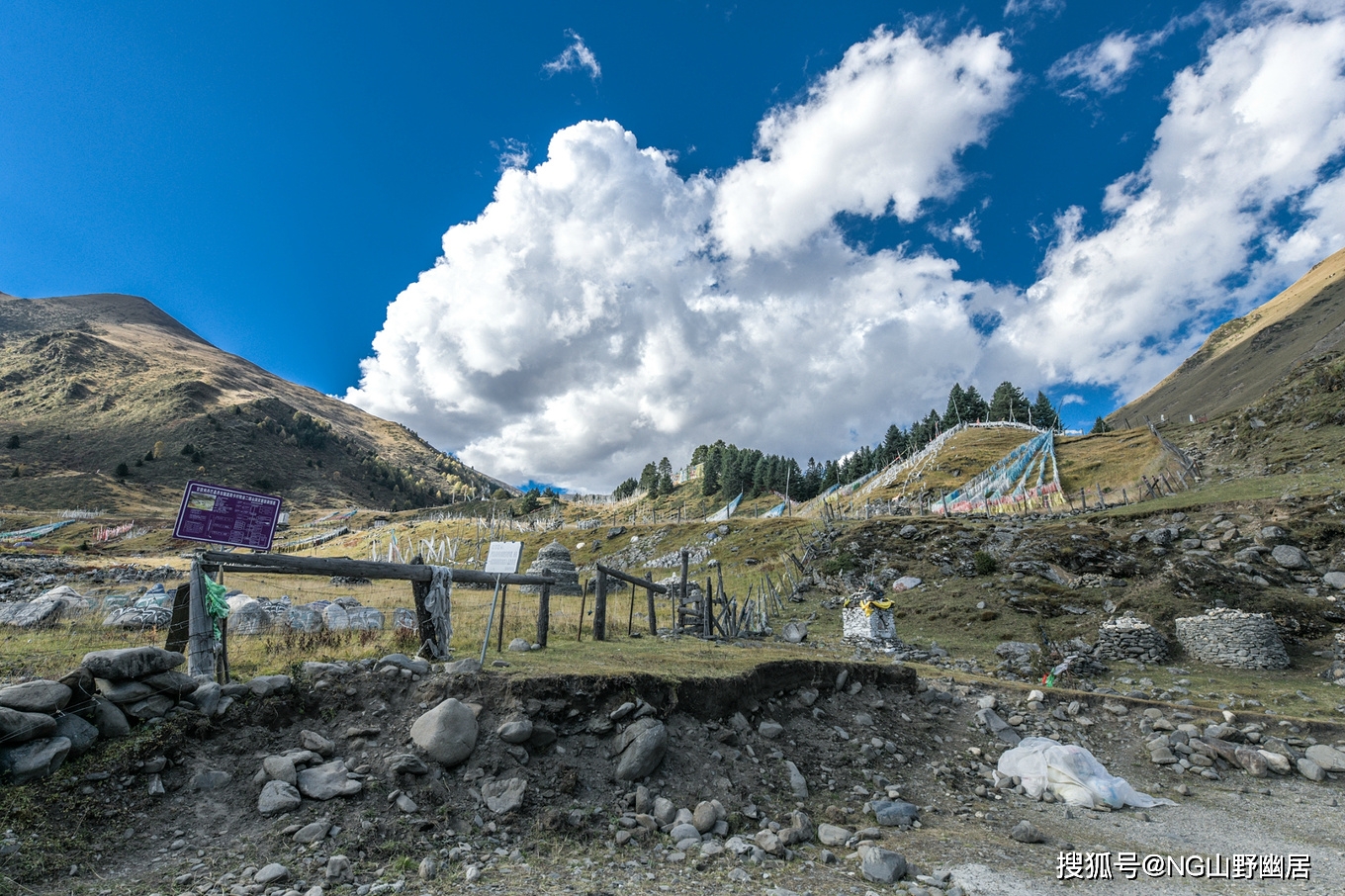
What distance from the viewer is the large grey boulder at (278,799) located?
5.51 metres

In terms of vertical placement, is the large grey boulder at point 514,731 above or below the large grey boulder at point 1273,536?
below

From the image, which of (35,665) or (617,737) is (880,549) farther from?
(35,665)

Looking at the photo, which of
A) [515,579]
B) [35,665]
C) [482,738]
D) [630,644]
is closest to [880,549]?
[630,644]

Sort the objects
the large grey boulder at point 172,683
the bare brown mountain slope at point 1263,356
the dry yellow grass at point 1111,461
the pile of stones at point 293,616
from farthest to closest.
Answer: the bare brown mountain slope at point 1263,356 < the dry yellow grass at point 1111,461 < the pile of stones at point 293,616 < the large grey boulder at point 172,683

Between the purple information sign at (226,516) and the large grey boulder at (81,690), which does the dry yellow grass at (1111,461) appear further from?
the large grey boulder at (81,690)

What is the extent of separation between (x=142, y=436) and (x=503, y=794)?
168 metres

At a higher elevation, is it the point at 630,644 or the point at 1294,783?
the point at 630,644

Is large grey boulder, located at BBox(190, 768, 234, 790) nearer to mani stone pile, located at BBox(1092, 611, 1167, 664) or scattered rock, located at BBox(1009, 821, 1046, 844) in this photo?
scattered rock, located at BBox(1009, 821, 1046, 844)

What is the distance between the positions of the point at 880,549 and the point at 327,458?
176737 mm

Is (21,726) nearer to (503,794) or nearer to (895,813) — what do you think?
(503,794)

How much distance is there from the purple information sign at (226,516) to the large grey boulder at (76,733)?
223cm

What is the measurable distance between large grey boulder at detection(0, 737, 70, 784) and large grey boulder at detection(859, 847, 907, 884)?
7845 millimetres

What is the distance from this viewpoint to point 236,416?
151m

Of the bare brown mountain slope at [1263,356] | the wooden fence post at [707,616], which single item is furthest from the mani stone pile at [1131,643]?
the bare brown mountain slope at [1263,356]
